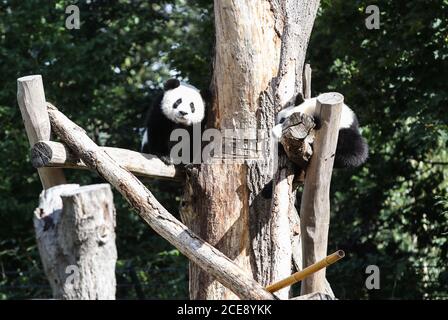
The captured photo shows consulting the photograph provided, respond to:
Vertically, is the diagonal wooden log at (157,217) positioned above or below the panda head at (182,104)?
below

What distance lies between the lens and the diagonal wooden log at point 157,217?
4.95m

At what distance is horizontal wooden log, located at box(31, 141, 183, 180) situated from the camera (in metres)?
5.89

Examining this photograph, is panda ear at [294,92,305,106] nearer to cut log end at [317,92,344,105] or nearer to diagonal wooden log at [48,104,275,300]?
cut log end at [317,92,344,105]

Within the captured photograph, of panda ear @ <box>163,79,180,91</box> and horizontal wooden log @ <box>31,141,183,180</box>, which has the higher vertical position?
panda ear @ <box>163,79,180,91</box>

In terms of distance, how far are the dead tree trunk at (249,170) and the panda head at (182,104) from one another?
1.06 meters

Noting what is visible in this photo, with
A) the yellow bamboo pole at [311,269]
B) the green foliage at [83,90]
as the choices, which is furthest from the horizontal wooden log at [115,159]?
the green foliage at [83,90]

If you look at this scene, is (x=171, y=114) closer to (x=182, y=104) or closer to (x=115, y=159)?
(x=182, y=104)

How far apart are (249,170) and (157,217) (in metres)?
0.98

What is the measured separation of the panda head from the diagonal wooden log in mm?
1546

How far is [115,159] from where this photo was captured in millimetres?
6098

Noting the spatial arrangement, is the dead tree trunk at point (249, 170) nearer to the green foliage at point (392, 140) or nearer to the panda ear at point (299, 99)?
the panda ear at point (299, 99)

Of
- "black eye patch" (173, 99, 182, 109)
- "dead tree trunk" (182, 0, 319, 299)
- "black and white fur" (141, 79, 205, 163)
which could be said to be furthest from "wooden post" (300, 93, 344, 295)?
"black eye patch" (173, 99, 182, 109)

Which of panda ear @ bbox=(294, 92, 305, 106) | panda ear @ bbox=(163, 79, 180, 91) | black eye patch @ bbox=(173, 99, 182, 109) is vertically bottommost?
panda ear @ bbox=(294, 92, 305, 106)
